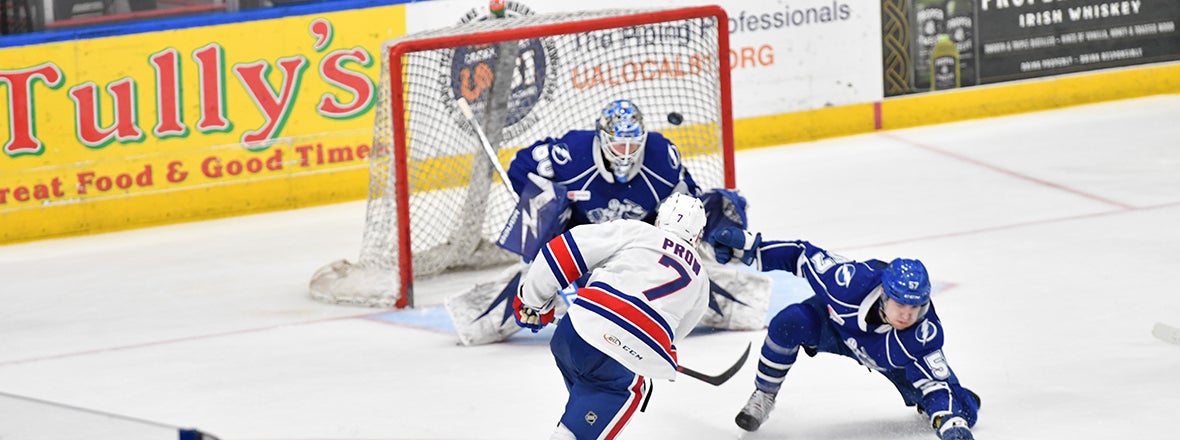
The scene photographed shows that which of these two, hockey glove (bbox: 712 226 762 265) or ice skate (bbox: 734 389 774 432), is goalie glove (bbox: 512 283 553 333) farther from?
ice skate (bbox: 734 389 774 432)

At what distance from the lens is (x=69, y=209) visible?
27.5 feet

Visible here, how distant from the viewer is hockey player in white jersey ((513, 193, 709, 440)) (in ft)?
14.3

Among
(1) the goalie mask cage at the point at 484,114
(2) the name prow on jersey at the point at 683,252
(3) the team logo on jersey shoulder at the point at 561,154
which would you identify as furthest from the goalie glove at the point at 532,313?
(1) the goalie mask cage at the point at 484,114

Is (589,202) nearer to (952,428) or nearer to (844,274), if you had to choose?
(844,274)

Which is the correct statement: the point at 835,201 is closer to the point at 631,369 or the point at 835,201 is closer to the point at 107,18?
the point at 107,18

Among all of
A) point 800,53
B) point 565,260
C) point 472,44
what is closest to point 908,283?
point 565,260

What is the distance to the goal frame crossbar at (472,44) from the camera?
268 inches

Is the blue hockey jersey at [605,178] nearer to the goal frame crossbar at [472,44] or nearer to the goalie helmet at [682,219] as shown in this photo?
the goal frame crossbar at [472,44]

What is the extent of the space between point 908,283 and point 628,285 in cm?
78

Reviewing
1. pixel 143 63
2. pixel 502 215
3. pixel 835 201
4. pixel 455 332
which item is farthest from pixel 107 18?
pixel 835 201

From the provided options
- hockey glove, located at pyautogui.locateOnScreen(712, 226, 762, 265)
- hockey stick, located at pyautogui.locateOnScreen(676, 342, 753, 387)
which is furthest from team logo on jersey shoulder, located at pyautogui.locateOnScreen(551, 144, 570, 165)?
hockey glove, located at pyautogui.locateOnScreen(712, 226, 762, 265)

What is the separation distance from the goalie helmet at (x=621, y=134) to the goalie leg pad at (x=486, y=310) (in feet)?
1.77

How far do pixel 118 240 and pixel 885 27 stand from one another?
13.3 feet

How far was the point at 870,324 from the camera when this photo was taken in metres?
4.91
